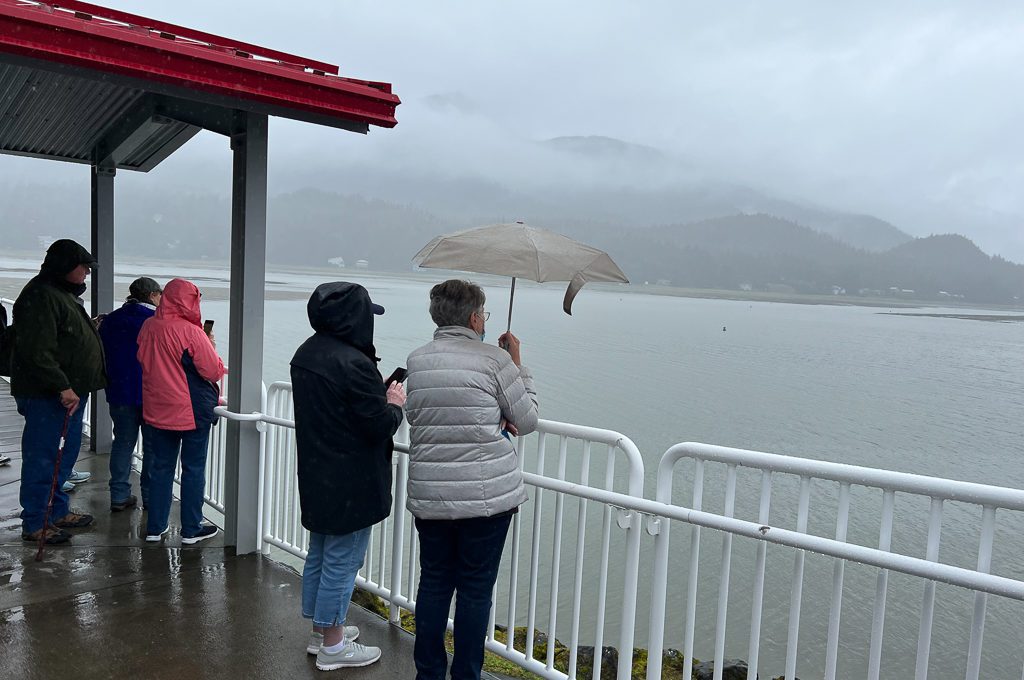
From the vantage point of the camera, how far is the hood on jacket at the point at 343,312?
9.45 ft

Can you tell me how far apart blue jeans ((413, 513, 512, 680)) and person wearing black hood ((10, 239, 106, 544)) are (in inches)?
107

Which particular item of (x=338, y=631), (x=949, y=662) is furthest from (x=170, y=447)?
(x=949, y=662)

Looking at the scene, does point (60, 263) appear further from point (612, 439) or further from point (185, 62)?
point (612, 439)

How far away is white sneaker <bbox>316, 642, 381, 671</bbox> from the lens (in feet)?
10.5

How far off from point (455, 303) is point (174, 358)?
2310mm

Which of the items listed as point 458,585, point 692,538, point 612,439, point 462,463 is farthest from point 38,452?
point 692,538

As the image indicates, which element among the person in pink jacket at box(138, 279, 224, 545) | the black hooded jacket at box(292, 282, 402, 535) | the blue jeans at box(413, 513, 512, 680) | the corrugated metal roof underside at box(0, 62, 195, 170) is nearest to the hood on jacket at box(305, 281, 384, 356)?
the black hooded jacket at box(292, 282, 402, 535)

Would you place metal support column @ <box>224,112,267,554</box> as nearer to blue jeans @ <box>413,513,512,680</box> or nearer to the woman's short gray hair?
the woman's short gray hair

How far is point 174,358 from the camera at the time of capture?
4.32m

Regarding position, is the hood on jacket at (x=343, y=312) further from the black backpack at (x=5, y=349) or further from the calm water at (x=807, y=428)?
the calm water at (x=807, y=428)

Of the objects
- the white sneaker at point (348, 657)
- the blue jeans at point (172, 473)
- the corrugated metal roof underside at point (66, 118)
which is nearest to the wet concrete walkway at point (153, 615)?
the white sneaker at point (348, 657)

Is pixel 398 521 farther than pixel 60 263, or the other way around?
pixel 60 263

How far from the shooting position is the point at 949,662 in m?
13.4

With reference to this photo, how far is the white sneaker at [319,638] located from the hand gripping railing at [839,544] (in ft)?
4.41
